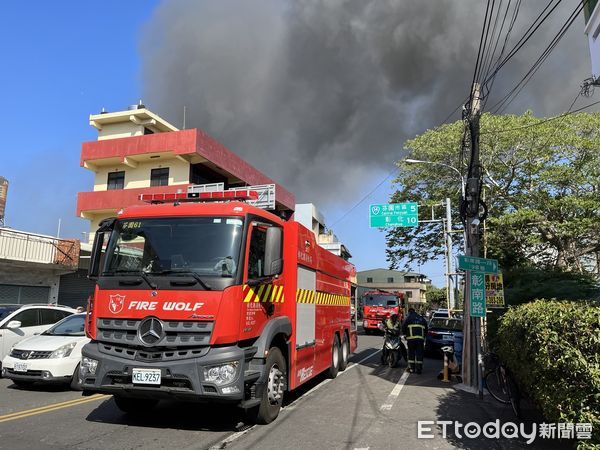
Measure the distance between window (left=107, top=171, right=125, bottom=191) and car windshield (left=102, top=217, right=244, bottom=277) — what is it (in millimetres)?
24607

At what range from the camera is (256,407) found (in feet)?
20.4

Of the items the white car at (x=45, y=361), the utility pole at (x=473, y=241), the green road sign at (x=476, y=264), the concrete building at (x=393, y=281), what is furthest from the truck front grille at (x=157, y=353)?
the concrete building at (x=393, y=281)

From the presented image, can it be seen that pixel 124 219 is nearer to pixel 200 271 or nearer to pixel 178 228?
pixel 178 228

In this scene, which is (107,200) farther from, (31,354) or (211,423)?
(211,423)

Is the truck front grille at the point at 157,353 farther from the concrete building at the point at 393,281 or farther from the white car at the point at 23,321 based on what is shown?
the concrete building at the point at 393,281

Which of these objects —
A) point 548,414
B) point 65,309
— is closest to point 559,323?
point 548,414

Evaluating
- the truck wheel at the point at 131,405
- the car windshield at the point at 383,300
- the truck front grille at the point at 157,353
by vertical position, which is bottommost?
the truck wheel at the point at 131,405

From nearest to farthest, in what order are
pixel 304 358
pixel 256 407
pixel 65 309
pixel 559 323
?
pixel 559 323
pixel 256 407
pixel 304 358
pixel 65 309

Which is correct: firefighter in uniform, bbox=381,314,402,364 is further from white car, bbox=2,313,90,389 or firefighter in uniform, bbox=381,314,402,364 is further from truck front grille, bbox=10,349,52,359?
truck front grille, bbox=10,349,52,359

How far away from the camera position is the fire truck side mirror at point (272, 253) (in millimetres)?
6137

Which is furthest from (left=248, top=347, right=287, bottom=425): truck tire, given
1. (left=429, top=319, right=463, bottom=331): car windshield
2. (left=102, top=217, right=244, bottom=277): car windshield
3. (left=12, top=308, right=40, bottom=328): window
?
(left=429, top=319, right=463, bottom=331): car windshield

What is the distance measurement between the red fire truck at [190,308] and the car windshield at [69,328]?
11.9ft

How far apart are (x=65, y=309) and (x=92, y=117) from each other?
22.1 meters

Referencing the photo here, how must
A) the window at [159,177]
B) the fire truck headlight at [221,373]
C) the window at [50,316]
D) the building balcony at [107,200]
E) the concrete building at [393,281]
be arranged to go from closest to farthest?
the fire truck headlight at [221,373], the window at [50,316], the building balcony at [107,200], the window at [159,177], the concrete building at [393,281]
